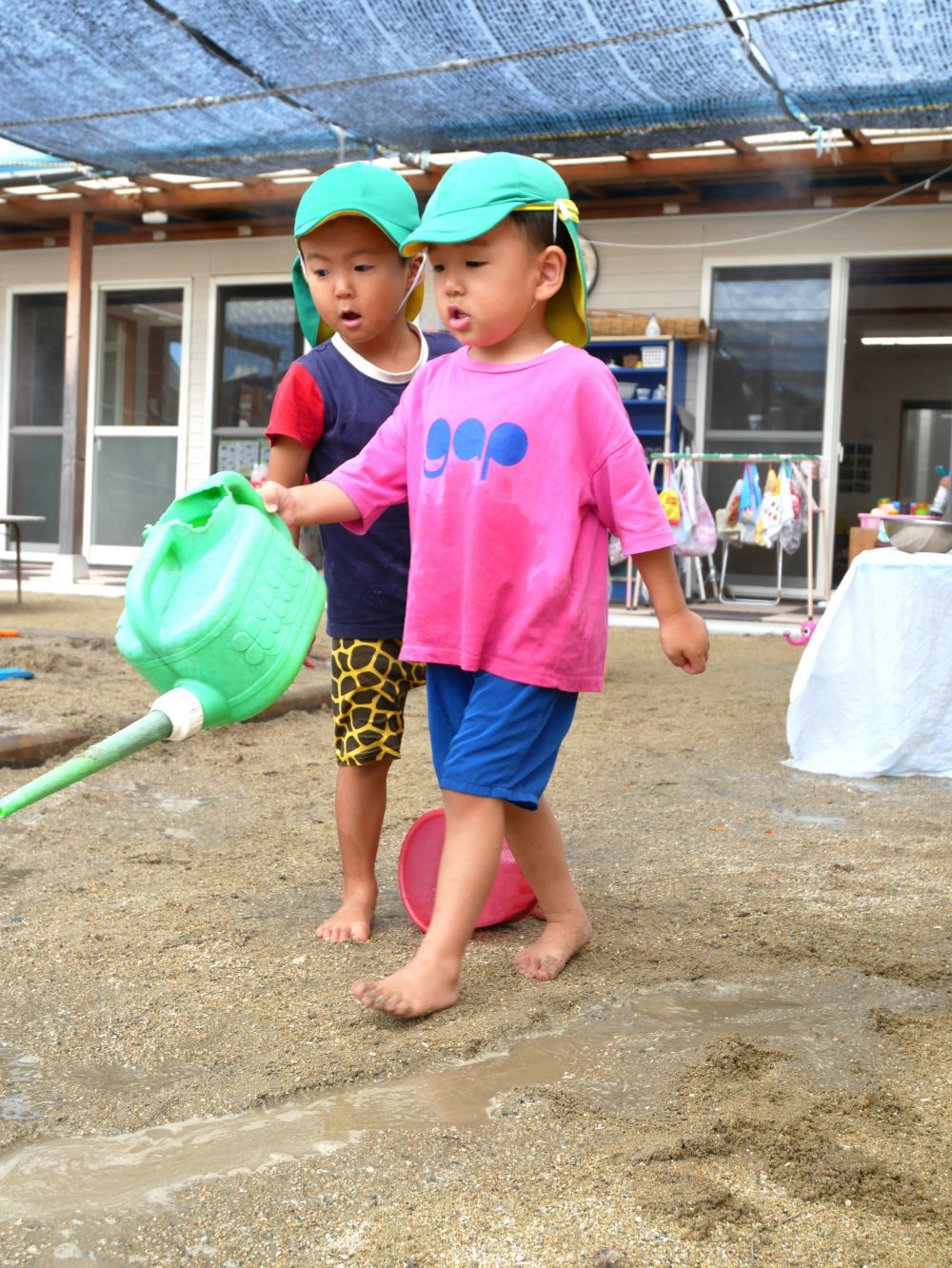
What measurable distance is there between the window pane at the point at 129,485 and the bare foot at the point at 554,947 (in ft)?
30.0

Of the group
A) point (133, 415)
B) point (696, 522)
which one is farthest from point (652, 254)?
point (133, 415)

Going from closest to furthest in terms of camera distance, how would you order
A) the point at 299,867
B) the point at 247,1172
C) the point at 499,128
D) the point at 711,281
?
the point at 247,1172 < the point at 299,867 < the point at 499,128 < the point at 711,281

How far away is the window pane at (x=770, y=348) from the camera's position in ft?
28.5

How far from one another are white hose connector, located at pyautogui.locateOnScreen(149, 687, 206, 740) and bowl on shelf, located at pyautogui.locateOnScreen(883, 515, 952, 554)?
2875 mm

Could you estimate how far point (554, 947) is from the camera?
192 centimetres

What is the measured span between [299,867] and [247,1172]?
3.95 feet

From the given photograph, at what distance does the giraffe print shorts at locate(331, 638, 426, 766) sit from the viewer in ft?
6.82

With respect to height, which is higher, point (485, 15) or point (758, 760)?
point (485, 15)

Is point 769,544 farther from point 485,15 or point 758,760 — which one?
point 758,760

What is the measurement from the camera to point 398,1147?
1302 mm

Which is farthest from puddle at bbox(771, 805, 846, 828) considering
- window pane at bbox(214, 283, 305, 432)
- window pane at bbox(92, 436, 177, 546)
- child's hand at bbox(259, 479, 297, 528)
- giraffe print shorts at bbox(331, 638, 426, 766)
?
window pane at bbox(92, 436, 177, 546)

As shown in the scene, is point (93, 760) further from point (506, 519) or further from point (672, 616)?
point (672, 616)

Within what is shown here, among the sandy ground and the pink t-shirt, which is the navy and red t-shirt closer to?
the pink t-shirt

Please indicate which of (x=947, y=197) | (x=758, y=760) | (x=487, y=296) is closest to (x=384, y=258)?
(x=487, y=296)
